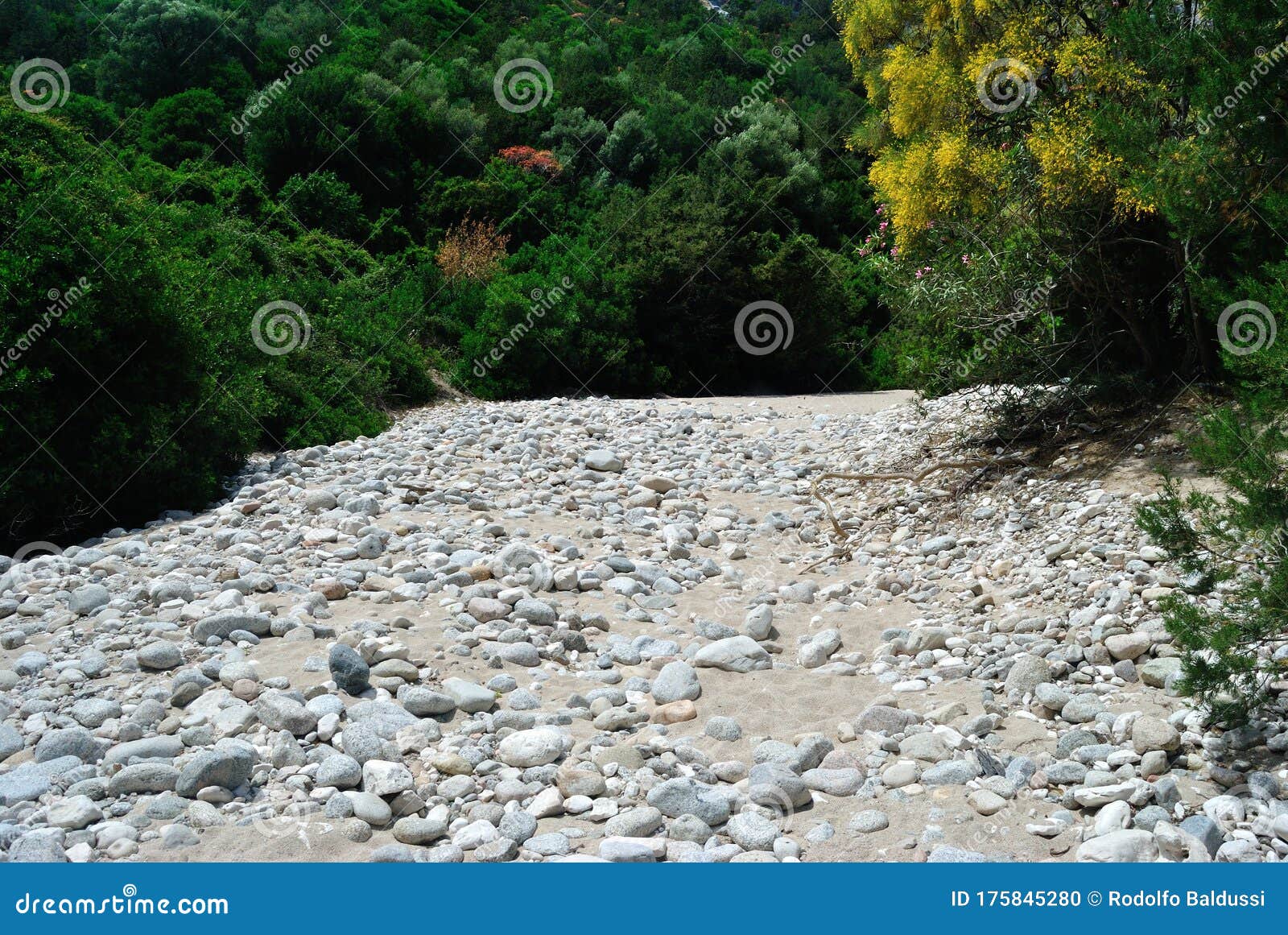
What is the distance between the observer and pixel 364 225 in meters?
19.9

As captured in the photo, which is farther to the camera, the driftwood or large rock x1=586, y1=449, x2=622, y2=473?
large rock x1=586, y1=449, x2=622, y2=473

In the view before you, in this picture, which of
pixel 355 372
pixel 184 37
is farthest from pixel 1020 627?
pixel 184 37

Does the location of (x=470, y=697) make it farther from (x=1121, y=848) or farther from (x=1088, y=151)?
(x=1088, y=151)

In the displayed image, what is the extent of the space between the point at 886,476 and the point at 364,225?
50.1ft

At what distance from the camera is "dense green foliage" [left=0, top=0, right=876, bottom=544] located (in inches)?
288

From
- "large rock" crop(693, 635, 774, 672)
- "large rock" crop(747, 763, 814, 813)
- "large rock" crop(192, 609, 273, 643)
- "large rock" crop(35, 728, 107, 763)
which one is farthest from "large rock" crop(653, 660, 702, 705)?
"large rock" crop(35, 728, 107, 763)

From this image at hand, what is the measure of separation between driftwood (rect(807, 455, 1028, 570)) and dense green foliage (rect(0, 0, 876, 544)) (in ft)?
16.2

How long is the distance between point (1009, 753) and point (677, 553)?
3107 mm

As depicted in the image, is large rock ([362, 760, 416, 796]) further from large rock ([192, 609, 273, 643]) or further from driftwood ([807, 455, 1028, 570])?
driftwood ([807, 455, 1028, 570])

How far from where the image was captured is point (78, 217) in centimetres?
728

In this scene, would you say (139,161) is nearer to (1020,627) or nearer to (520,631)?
(520,631)

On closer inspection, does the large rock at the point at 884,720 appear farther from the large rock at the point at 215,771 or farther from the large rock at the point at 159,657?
the large rock at the point at 159,657

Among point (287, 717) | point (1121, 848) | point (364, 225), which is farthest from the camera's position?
point (364, 225)

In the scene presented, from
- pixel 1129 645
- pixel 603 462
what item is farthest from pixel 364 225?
pixel 1129 645
